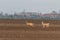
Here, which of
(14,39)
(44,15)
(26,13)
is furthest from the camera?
(26,13)

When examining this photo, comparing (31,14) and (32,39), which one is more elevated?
(32,39)

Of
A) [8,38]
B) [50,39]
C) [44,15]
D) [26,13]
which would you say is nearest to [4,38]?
[8,38]

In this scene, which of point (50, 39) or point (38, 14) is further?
point (38, 14)

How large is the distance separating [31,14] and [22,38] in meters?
78.4

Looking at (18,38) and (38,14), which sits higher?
(18,38)

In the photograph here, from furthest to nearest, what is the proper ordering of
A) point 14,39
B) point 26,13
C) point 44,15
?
point 26,13 < point 44,15 < point 14,39

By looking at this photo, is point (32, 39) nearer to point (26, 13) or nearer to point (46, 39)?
point (46, 39)

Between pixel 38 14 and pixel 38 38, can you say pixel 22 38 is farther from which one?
pixel 38 14

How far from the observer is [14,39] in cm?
2033

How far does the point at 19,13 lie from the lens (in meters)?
99.4

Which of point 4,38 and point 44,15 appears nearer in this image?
point 4,38

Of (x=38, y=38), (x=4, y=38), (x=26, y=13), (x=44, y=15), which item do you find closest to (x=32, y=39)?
(x=38, y=38)

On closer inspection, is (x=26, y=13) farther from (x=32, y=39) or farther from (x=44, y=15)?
(x=32, y=39)

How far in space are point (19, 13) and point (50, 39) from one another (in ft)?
259
